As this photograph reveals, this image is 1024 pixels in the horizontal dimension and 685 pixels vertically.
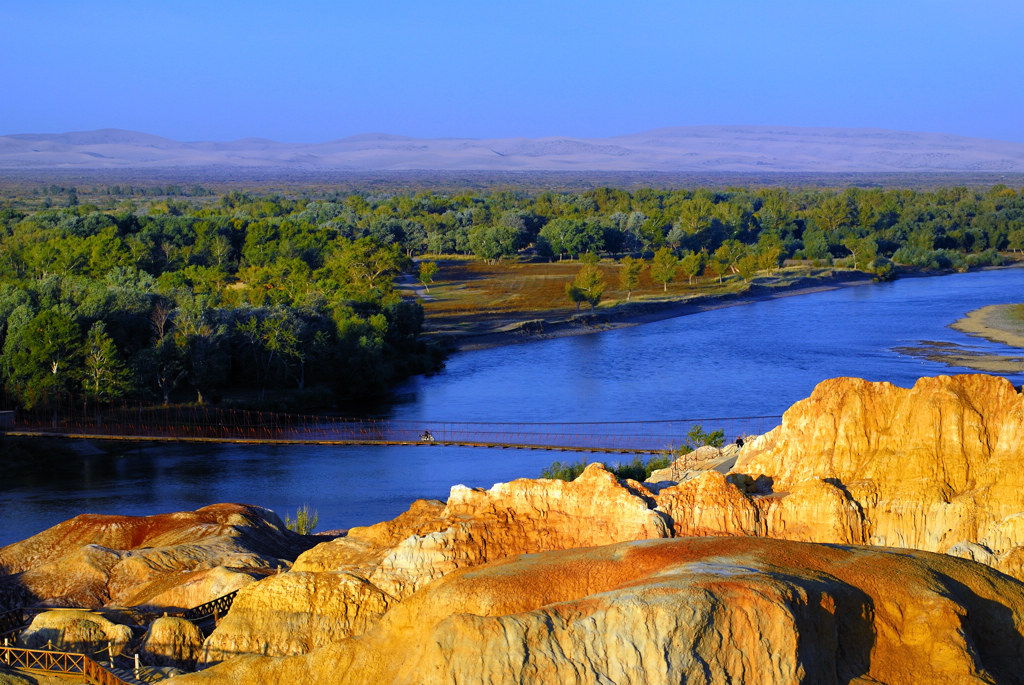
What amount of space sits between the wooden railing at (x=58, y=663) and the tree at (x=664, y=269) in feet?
182

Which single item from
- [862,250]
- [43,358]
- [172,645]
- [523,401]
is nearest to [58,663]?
[172,645]

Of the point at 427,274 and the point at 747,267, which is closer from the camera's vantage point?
the point at 427,274

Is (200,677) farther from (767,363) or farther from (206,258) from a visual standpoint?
(206,258)

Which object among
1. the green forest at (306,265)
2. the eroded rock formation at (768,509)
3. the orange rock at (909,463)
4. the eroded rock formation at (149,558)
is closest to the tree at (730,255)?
the green forest at (306,265)

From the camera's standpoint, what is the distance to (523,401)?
125 feet

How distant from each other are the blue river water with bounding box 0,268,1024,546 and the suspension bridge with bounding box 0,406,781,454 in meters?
0.51

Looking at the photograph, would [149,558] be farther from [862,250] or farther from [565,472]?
[862,250]

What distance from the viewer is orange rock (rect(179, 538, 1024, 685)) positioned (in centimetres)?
877

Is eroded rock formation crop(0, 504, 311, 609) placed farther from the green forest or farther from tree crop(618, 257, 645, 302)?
tree crop(618, 257, 645, 302)

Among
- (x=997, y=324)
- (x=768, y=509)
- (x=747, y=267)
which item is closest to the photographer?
(x=768, y=509)

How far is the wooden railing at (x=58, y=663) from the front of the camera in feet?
38.0

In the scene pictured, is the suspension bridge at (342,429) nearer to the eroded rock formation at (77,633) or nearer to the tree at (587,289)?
the eroded rock formation at (77,633)

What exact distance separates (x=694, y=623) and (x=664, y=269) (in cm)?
5998

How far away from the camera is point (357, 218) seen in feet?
284
